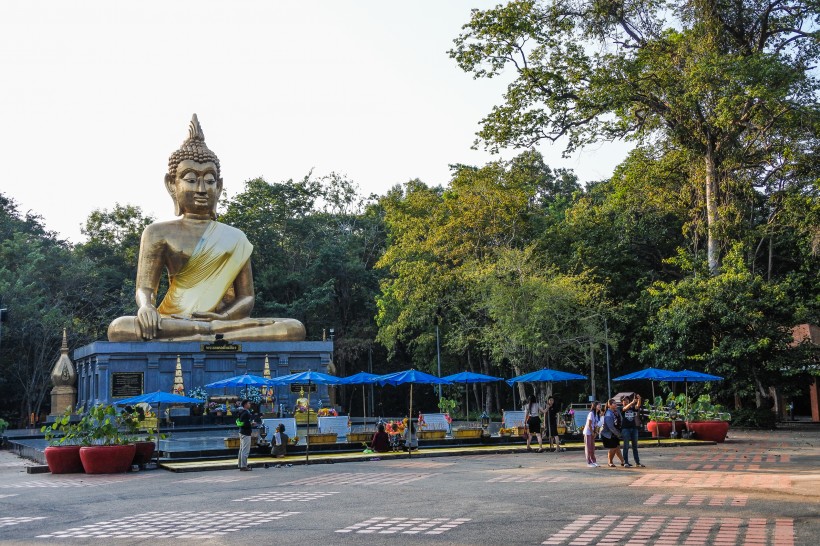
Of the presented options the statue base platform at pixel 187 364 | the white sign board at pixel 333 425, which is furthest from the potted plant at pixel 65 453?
the statue base platform at pixel 187 364

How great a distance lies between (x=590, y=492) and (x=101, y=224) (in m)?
46.2

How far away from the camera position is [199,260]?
35312 millimetres

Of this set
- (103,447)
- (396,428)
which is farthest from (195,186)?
(103,447)

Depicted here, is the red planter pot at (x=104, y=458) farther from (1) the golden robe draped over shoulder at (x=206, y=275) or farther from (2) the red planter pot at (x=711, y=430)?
(1) the golden robe draped over shoulder at (x=206, y=275)

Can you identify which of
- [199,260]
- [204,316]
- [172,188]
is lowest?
[204,316]

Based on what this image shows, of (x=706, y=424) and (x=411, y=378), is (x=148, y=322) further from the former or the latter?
(x=706, y=424)

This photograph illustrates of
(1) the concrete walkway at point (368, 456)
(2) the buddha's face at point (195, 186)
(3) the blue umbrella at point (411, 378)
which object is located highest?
(2) the buddha's face at point (195, 186)

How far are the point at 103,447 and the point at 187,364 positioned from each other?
1491cm

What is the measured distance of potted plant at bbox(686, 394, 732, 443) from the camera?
79.9 feet

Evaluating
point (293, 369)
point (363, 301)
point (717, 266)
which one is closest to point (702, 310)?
point (717, 266)

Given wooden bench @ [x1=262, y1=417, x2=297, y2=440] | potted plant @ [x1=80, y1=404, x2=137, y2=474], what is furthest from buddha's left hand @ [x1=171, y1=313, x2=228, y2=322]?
potted plant @ [x1=80, y1=404, x2=137, y2=474]

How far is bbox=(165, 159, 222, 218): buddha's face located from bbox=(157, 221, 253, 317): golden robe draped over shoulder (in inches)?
38.0

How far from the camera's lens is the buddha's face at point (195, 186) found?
35.1 meters

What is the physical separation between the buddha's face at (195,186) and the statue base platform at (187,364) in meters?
5.59
